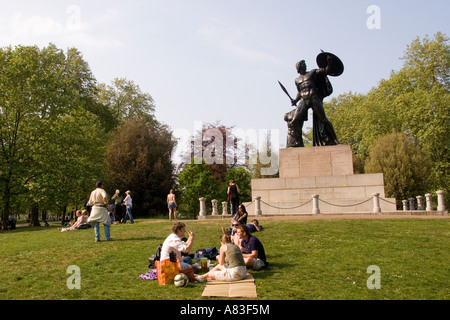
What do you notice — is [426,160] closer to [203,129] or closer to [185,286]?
[203,129]

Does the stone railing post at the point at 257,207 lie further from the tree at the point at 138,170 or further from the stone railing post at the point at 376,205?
the tree at the point at 138,170

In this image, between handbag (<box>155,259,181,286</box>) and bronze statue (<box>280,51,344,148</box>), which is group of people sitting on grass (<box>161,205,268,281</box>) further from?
bronze statue (<box>280,51,344,148</box>)

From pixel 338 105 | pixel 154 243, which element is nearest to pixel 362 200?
pixel 154 243

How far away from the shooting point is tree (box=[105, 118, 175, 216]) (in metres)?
43.1

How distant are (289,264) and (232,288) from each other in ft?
8.03

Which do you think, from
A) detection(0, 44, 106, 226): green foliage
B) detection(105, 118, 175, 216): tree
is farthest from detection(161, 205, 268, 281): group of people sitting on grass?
detection(105, 118, 175, 216): tree

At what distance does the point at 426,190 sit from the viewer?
141 feet

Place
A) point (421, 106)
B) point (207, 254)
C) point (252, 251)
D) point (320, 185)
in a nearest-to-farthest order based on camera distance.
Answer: point (252, 251) → point (207, 254) → point (320, 185) → point (421, 106)

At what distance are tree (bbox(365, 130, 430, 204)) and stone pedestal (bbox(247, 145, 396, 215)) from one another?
2030cm

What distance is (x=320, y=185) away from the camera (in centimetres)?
2441

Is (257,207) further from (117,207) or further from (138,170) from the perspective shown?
(138,170)

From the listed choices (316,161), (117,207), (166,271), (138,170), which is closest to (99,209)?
(166,271)

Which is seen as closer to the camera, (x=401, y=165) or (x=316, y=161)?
(x=316, y=161)

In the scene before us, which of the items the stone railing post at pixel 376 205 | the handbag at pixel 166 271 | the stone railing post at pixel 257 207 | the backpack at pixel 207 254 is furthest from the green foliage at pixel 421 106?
the handbag at pixel 166 271
